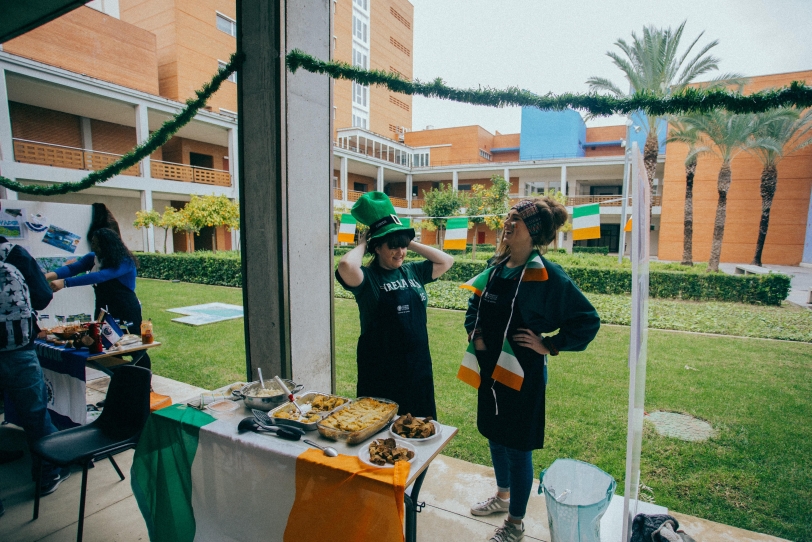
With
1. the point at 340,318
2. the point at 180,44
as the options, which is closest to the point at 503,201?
the point at 340,318

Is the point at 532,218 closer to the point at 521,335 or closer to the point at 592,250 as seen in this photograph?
the point at 521,335

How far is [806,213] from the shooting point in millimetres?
25156

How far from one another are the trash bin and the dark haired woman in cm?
365

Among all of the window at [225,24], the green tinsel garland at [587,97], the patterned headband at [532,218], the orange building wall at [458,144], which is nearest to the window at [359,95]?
the orange building wall at [458,144]

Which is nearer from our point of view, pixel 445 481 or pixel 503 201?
pixel 445 481

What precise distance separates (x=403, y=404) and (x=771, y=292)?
1299 centimetres

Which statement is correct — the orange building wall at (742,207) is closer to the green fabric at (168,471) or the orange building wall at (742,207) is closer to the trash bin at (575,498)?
the trash bin at (575,498)

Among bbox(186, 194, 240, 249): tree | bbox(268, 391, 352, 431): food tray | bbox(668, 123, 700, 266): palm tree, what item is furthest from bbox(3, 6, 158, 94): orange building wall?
bbox(668, 123, 700, 266): palm tree

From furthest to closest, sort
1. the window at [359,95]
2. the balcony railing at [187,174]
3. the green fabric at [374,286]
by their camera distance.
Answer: the window at [359,95], the balcony railing at [187,174], the green fabric at [374,286]

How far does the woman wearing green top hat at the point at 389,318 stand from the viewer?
2353 mm

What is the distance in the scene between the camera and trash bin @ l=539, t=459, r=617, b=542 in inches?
78.5

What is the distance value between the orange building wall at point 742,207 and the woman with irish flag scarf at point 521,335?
99.6ft

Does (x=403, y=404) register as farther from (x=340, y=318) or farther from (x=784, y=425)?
(x=340, y=318)

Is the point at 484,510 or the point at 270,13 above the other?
the point at 270,13
